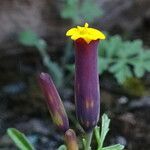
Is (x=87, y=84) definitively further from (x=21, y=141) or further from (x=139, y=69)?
(x=139, y=69)

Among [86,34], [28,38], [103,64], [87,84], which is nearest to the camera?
[86,34]

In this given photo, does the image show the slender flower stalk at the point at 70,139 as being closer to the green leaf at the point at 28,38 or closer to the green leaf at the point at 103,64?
the green leaf at the point at 103,64

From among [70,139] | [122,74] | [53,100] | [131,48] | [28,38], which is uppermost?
[28,38]

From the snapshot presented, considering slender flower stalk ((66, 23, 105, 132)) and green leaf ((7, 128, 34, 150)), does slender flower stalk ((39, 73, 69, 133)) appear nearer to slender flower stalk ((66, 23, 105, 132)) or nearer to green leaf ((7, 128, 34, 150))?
slender flower stalk ((66, 23, 105, 132))

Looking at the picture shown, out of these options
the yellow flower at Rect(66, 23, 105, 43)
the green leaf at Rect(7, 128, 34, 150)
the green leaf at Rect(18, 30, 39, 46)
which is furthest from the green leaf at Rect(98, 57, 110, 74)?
the yellow flower at Rect(66, 23, 105, 43)

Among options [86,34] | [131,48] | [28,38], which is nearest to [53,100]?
[86,34]

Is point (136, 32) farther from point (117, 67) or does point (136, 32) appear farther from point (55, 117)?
point (55, 117)
